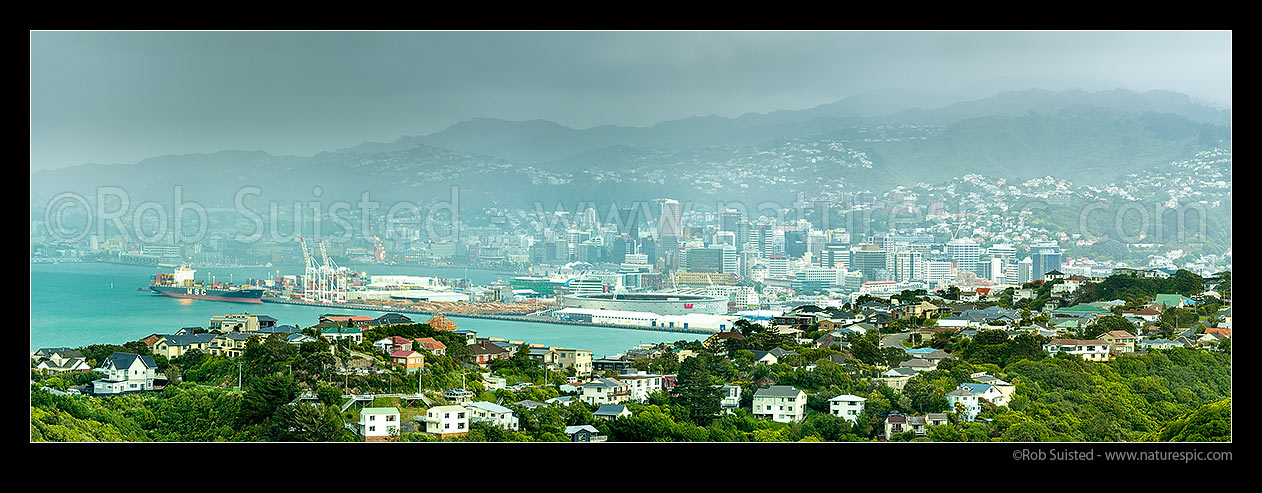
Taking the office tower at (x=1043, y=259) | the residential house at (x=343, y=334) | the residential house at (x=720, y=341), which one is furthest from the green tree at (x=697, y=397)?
the office tower at (x=1043, y=259)

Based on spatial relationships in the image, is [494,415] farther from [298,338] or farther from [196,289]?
[196,289]

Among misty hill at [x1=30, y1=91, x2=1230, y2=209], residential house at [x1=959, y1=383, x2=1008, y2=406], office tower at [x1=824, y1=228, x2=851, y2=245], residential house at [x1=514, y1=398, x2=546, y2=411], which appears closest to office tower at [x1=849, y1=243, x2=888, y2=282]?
office tower at [x1=824, y1=228, x2=851, y2=245]

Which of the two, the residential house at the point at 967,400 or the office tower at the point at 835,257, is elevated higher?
the office tower at the point at 835,257

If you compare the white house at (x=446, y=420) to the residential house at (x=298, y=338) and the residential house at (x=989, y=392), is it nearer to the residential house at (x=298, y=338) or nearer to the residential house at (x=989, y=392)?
the residential house at (x=298, y=338)

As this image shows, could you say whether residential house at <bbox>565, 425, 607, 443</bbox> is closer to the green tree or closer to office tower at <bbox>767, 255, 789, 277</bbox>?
the green tree

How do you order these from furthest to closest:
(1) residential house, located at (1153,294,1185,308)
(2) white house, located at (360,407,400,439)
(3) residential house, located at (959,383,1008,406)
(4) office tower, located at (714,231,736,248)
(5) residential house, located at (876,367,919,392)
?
(4) office tower, located at (714,231,736,248), (1) residential house, located at (1153,294,1185,308), (5) residential house, located at (876,367,919,392), (3) residential house, located at (959,383,1008,406), (2) white house, located at (360,407,400,439)

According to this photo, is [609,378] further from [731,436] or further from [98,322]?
[98,322]
